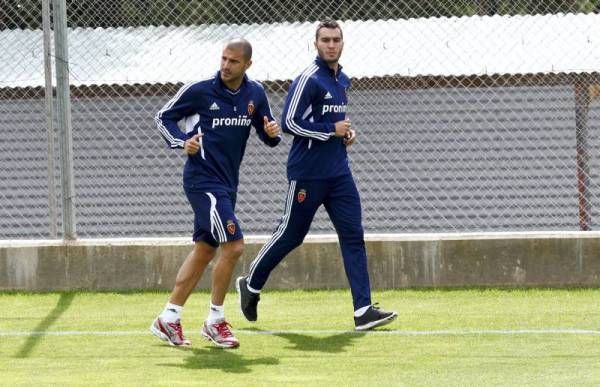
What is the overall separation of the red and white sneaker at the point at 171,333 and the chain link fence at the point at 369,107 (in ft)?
11.5

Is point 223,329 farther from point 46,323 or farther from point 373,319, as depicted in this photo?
point 46,323

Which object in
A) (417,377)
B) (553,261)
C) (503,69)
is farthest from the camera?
(503,69)

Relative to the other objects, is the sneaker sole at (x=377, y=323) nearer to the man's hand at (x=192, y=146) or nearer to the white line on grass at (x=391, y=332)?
the white line on grass at (x=391, y=332)

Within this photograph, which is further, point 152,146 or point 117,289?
point 152,146

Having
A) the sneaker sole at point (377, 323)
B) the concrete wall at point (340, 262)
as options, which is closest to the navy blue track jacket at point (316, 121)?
the sneaker sole at point (377, 323)

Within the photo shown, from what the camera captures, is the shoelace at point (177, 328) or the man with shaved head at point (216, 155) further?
the shoelace at point (177, 328)

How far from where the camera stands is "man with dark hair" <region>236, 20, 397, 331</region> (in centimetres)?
856

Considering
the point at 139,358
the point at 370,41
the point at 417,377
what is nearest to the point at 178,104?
the point at 139,358

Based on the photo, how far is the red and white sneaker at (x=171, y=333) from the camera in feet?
26.6

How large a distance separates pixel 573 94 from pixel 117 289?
4.92m

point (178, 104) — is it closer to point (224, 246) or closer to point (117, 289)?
point (224, 246)

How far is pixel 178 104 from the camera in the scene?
26.7ft

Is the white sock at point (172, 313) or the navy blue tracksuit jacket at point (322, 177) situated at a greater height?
the navy blue tracksuit jacket at point (322, 177)

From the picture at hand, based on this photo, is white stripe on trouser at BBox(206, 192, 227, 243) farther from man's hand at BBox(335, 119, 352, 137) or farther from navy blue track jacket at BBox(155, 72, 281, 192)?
man's hand at BBox(335, 119, 352, 137)
